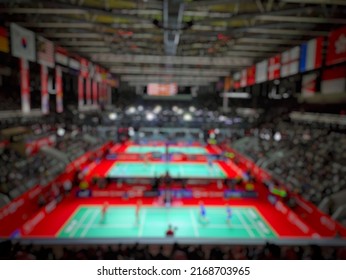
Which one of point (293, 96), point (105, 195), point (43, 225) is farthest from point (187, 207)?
point (293, 96)

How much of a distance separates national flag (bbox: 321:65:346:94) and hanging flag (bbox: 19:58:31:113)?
67.4ft

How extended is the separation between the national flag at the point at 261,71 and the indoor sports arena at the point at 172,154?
33 centimetres

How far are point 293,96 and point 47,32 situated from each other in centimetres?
2104

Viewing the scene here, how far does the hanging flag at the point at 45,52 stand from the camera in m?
21.3

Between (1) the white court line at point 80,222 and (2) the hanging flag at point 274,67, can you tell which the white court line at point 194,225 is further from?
(2) the hanging flag at point 274,67

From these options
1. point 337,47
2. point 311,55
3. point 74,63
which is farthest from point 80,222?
point 74,63

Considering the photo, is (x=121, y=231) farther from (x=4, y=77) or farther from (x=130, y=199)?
(x=4, y=77)

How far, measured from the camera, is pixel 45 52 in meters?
22.2

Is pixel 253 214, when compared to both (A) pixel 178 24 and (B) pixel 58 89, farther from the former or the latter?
(B) pixel 58 89

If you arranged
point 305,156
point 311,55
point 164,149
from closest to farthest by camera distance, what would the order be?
point 311,55
point 305,156
point 164,149

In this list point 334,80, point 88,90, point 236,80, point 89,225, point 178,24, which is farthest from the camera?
point 236,80

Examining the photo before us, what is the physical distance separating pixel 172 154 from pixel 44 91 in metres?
13.3

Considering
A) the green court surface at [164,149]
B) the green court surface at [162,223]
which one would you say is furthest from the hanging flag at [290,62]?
the green court surface at [164,149]

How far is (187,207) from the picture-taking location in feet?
57.4
